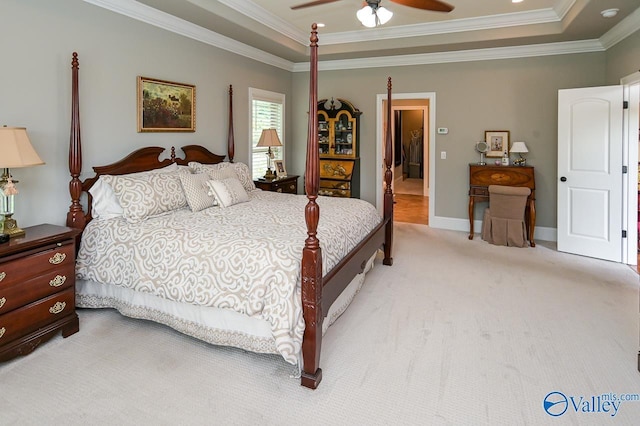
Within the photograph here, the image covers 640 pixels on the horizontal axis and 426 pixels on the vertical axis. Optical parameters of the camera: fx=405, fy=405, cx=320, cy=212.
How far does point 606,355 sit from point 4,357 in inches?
149

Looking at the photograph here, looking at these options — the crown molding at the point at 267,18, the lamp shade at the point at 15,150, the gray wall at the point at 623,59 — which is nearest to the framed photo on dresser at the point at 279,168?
the crown molding at the point at 267,18

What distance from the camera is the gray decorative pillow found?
12.0 ft

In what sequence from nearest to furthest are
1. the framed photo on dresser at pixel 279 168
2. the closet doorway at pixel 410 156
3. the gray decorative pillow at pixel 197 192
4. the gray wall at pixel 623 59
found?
the gray decorative pillow at pixel 197 192 < the gray wall at pixel 623 59 < the framed photo on dresser at pixel 279 168 < the closet doorway at pixel 410 156

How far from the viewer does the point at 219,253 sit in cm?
260

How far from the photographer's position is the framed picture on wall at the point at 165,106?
4031mm

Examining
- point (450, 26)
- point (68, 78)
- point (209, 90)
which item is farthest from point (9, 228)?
point (450, 26)

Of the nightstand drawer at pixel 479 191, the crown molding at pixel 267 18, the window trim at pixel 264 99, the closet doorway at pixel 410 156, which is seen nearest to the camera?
the crown molding at pixel 267 18

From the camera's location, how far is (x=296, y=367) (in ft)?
8.14

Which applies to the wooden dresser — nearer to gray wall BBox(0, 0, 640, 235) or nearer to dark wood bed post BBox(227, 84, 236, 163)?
gray wall BBox(0, 0, 640, 235)

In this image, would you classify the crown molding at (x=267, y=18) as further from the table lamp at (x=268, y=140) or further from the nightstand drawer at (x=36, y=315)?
the nightstand drawer at (x=36, y=315)

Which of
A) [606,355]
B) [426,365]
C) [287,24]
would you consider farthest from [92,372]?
[287,24]

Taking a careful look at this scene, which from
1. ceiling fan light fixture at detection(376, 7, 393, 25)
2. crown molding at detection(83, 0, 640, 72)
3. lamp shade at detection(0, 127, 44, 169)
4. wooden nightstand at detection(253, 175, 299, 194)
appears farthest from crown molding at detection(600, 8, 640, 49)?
lamp shade at detection(0, 127, 44, 169)

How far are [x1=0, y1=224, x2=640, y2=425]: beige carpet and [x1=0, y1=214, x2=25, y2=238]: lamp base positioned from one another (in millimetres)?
773

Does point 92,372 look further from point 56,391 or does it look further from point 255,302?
point 255,302
